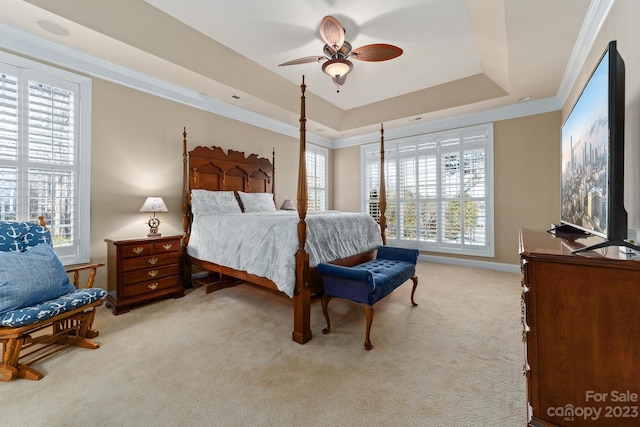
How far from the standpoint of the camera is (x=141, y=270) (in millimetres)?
3121

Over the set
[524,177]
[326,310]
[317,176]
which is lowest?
[326,310]

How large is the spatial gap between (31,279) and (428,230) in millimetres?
5685

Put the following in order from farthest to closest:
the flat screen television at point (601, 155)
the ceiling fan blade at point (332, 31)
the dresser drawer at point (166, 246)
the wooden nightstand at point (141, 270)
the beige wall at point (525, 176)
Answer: the beige wall at point (525, 176) < the dresser drawer at point (166, 246) < the wooden nightstand at point (141, 270) < the ceiling fan blade at point (332, 31) < the flat screen television at point (601, 155)

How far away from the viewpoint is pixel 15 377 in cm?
183

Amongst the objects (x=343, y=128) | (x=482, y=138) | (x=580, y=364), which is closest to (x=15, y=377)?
(x=580, y=364)

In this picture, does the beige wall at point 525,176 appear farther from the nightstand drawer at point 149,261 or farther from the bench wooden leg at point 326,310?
the nightstand drawer at point 149,261

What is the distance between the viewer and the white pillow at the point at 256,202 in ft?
14.6

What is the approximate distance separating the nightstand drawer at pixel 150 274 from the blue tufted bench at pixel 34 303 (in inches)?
24.6

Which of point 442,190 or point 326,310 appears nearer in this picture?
point 326,310

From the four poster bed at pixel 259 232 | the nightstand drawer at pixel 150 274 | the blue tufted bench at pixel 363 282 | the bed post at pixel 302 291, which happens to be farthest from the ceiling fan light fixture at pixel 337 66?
the nightstand drawer at pixel 150 274

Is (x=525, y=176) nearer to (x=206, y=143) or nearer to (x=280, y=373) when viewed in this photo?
(x=280, y=373)

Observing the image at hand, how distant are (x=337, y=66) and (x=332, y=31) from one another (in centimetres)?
35

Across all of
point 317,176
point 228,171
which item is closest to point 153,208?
point 228,171

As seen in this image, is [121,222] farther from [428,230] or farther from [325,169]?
[428,230]
